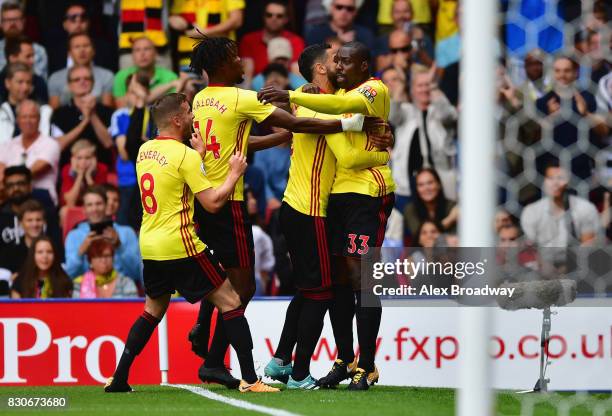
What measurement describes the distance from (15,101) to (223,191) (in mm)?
5750

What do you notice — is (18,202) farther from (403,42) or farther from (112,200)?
(403,42)

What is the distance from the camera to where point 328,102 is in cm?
730

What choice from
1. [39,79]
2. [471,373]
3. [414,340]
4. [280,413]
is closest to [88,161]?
[39,79]

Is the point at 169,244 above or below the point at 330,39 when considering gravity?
below

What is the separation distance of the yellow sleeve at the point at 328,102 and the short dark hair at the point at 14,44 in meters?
5.93

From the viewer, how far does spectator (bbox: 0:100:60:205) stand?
11930 mm

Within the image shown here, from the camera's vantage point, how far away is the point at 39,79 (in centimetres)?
1239

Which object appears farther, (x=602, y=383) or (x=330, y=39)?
(x=330, y=39)

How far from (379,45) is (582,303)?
430 centimetres

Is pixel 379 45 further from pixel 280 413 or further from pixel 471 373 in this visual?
pixel 471 373

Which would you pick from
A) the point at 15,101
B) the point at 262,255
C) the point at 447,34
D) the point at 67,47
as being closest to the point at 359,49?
the point at 262,255

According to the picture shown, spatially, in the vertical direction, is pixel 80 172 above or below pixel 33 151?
below

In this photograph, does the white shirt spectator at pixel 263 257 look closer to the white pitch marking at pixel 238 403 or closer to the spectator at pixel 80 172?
the spectator at pixel 80 172

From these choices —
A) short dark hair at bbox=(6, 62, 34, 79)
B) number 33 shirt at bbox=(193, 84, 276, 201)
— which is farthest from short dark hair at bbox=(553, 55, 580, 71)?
short dark hair at bbox=(6, 62, 34, 79)
